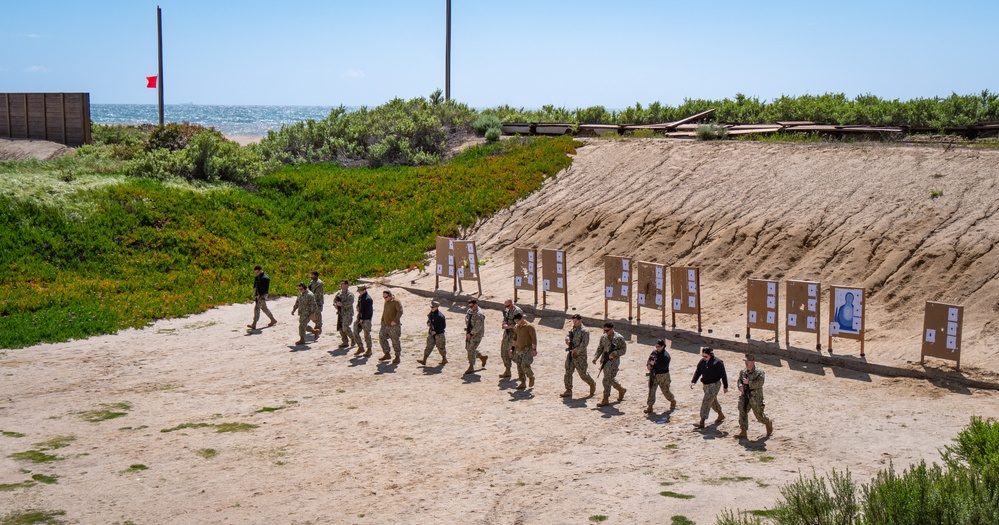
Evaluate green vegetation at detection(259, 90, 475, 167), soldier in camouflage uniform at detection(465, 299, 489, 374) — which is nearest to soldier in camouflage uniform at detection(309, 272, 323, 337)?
soldier in camouflage uniform at detection(465, 299, 489, 374)

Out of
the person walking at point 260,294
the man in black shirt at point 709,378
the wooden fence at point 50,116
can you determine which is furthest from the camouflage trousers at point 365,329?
the wooden fence at point 50,116

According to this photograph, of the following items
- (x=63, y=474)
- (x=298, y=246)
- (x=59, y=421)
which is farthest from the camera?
(x=298, y=246)

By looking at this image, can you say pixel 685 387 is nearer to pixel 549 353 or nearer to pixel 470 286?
pixel 549 353

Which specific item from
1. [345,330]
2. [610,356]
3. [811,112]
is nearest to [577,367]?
[610,356]

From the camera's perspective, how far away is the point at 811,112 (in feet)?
131

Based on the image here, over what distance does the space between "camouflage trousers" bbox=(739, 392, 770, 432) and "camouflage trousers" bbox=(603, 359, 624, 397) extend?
2855 millimetres

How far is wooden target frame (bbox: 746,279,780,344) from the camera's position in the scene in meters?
22.1

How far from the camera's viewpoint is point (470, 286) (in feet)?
98.2

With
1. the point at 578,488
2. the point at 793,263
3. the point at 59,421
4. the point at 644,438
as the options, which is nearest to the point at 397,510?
the point at 578,488

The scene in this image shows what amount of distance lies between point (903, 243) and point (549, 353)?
992cm

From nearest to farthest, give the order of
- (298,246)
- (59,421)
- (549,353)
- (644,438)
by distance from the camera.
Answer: (644,438), (59,421), (549,353), (298,246)

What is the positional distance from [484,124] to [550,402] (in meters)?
28.4

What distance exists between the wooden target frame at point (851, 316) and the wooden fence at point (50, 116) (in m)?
38.0

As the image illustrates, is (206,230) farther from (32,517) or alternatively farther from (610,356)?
(32,517)
